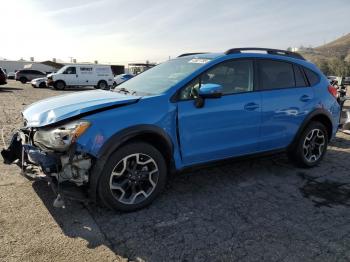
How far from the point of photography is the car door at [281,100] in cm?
479

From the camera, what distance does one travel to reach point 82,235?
3285 millimetres

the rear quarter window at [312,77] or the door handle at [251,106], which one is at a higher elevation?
the rear quarter window at [312,77]

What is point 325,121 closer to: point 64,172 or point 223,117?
point 223,117

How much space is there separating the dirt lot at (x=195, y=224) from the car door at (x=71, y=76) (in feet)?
71.9

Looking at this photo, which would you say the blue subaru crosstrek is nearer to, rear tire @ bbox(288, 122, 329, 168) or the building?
rear tire @ bbox(288, 122, 329, 168)

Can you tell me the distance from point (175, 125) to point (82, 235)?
1.51 m

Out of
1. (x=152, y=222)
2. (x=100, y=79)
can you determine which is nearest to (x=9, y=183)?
(x=152, y=222)

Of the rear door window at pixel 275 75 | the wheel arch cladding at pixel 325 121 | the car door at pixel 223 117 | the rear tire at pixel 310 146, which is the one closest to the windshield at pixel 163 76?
the car door at pixel 223 117

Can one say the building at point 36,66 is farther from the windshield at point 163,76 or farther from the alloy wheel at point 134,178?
the alloy wheel at point 134,178

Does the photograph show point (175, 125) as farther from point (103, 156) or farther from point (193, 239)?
point (193, 239)

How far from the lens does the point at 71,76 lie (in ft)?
85.3

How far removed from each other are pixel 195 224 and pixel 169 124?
1.11 m

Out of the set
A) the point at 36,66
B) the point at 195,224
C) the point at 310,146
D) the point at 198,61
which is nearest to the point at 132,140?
the point at 195,224

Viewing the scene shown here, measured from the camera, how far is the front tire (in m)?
3.56
